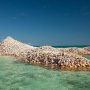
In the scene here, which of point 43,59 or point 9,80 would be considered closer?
point 9,80

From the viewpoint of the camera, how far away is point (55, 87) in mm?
14984

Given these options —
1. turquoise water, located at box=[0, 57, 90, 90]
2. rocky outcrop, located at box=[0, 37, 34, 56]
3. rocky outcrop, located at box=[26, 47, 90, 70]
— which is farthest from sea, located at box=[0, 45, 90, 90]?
rocky outcrop, located at box=[0, 37, 34, 56]

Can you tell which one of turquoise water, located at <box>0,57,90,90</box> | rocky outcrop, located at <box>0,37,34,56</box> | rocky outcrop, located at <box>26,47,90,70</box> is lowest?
turquoise water, located at <box>0,57,90,90</box>

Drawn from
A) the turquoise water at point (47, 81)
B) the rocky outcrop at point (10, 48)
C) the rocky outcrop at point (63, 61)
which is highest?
the rocky outcrop at point (10, 48)

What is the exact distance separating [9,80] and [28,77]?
1820mm

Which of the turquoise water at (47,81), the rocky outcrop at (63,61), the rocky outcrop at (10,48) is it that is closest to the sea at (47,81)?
the turquoise water at (47,81)

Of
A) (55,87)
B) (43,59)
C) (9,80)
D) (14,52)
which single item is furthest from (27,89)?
(14,52)

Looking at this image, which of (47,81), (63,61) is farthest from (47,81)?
(63,61)

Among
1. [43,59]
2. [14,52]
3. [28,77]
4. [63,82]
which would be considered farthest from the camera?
[14,52]

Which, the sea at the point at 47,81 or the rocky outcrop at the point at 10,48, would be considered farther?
the rocky outcrop at the point at 10,48

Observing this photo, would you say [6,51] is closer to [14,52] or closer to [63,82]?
[14,52]

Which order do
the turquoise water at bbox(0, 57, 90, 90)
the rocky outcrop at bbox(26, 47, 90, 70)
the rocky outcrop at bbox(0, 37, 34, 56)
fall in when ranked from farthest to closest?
the rocky outcrop at bbox(0, 37, 34, 56) < the rocky outcrop at bbox(26, 47, 90, 70) < the turquoise water at bbox(0, 57, 90, 90)

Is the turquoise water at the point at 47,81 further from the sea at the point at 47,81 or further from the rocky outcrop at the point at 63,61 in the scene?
the rocky outcrop at the point at 63,61

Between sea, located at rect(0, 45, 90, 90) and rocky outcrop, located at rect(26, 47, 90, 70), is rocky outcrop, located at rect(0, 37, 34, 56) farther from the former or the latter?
sea, located at rect(0, 45, 90, 90)
